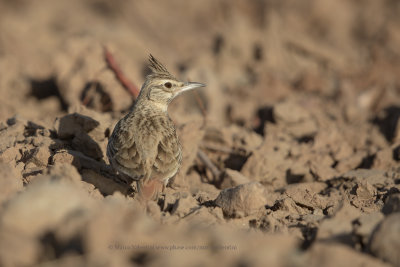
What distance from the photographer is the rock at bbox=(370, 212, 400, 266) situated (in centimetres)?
300

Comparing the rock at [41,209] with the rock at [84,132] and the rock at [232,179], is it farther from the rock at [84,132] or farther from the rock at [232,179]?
the rock at [232,179]

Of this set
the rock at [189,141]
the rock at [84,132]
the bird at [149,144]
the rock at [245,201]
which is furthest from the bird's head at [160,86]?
the rock at [245,201]

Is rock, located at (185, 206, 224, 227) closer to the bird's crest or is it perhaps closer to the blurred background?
the bird's crest

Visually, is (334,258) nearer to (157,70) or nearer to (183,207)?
(183,207)

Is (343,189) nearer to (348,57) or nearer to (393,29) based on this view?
(348,57)

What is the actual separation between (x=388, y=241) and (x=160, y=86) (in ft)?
10.6

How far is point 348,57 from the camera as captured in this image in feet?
39.7

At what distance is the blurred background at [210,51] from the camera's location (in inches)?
348

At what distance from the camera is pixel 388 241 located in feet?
9.96

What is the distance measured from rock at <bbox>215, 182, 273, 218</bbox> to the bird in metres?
0.65

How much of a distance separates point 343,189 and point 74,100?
14.8 ft

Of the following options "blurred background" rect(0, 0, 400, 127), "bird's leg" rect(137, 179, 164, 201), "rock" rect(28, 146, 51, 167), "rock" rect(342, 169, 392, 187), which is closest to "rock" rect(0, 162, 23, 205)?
"bird's leg" rect(137, 179, 164, 201)

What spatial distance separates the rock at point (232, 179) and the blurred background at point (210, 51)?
1807mm

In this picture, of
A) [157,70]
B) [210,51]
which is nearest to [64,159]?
[157,70]
